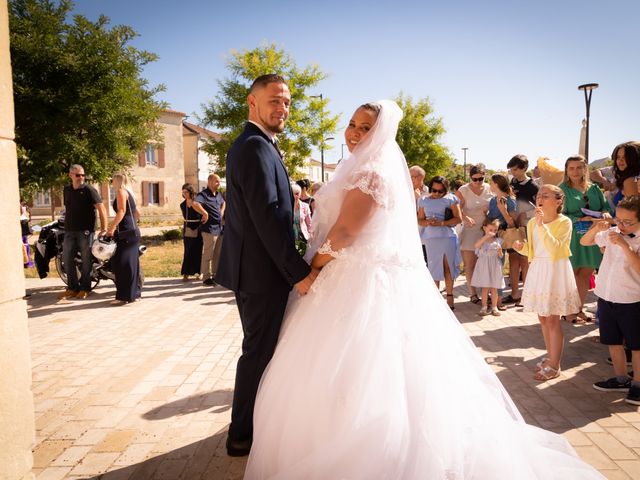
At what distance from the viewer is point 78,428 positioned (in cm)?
350

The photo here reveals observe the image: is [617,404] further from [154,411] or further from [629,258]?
[154,411]

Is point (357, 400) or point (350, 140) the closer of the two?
point (357, 400)

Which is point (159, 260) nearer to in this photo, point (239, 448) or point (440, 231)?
point (440, 231)

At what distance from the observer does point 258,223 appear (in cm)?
281

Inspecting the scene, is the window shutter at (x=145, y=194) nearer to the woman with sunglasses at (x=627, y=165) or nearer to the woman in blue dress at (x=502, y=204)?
the woman in blue dress at (x=502, y=204)

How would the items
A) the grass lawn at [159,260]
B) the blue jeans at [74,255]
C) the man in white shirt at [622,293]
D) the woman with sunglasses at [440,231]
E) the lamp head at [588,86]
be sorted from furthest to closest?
the lamp head at [588,86] → the grass lawn at [159,260] → the blue jeans at [74,255] → the woman with sunglasses at [440,231] → the man in white shirt at [622,293]

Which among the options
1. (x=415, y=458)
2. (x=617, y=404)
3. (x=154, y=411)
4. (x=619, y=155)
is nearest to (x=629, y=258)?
(x=617, y=404)

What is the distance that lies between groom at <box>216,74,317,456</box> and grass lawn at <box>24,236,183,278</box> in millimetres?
8457

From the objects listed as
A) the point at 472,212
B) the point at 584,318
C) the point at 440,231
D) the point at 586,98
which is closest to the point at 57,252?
the point at 440,231

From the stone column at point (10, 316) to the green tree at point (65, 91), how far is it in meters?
15.1

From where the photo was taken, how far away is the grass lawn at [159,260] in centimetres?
1119

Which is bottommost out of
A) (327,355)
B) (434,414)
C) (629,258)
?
(434,414)

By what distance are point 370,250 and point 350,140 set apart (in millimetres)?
785

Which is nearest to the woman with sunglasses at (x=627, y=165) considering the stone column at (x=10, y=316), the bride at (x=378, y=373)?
the bride at (x=378, y=373)
